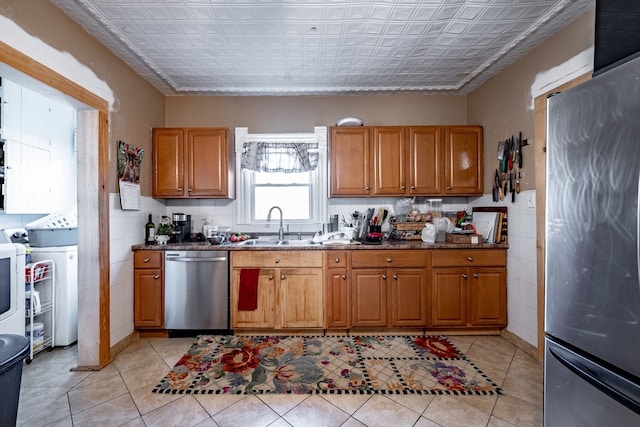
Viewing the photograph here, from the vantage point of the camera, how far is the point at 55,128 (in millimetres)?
2934

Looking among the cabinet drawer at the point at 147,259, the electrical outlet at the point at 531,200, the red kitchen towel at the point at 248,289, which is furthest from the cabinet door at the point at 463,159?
the cabinet drawer at the point at 147,259

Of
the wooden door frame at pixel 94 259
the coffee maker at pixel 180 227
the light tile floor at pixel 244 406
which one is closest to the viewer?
the light tile floor at pixel 244 406

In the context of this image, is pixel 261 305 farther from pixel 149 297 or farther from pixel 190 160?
pixel 190 160

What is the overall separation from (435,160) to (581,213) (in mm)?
2197

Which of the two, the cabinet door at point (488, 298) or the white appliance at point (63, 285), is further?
the cabinet door at point (488, 298)

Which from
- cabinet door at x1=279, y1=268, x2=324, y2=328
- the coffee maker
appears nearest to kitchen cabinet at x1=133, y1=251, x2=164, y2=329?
the coffee maker

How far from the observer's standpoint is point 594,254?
989 mm

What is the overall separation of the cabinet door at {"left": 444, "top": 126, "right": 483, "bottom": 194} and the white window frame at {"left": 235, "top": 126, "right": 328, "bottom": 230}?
1.38 metres

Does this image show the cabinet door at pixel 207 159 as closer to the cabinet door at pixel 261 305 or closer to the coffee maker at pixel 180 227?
the coffee maker at pixel 180 227

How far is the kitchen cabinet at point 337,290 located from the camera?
2.79 m

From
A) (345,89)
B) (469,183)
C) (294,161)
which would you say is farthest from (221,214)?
(469,183)

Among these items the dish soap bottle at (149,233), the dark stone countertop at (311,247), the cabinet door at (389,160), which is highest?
the cabinet door at (389,160)

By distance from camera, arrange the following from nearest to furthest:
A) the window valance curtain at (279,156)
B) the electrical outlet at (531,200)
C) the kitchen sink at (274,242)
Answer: the electrical outlet at (531,200) < the kitchen sink at (274,242) < the window valance curtain at (279,156)

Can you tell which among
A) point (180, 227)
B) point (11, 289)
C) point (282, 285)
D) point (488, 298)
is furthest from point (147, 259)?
point (488, 298)
